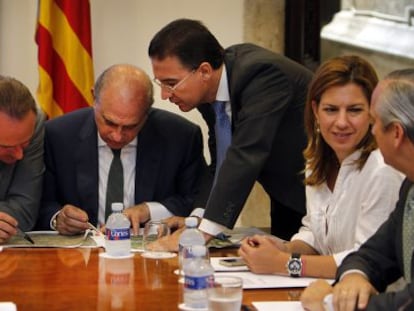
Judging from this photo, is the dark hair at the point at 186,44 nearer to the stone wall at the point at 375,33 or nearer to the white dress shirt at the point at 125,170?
the white dress shirt at the point at 125,170

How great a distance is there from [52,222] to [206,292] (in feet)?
4.89

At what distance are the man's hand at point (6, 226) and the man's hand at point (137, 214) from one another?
452mm

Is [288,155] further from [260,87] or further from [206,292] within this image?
[206,292]

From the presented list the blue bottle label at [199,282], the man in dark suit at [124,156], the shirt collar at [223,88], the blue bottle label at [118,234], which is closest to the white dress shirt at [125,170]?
the man in dark suit at [124,156]

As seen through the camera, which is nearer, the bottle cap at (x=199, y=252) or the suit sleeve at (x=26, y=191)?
the bottle cap at (x=199, y=252)

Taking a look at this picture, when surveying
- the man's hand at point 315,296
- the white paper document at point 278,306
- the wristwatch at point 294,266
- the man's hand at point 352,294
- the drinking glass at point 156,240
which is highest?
the man's hand at point 352,294

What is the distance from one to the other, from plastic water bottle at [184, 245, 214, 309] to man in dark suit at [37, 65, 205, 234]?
121cm

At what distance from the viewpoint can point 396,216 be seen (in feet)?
7.63

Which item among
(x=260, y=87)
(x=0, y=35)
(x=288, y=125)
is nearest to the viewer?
(x=260, y=87)

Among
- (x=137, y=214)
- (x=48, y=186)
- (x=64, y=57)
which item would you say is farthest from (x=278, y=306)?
(x=64, y=57)

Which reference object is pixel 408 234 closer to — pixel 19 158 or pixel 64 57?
pixel 19 158

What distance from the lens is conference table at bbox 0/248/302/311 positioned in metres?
2.29

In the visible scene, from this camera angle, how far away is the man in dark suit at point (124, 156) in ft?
11.1

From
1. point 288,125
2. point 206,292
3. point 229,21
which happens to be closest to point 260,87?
point 288,125
